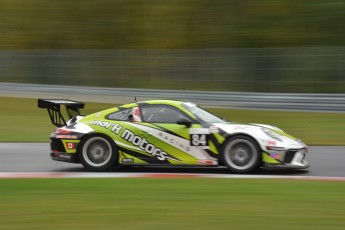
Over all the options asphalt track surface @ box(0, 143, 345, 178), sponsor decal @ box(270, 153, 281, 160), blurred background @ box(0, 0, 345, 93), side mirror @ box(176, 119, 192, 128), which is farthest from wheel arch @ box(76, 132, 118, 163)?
blurred background @ box(0, 0, 345, 93)

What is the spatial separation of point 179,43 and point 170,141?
20.2 m

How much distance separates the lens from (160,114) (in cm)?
1090

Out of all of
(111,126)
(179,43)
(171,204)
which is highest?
(179,43)

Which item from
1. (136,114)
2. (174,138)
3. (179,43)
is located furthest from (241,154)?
(179,43)

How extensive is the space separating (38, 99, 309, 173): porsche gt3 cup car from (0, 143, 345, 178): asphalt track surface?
264 mm

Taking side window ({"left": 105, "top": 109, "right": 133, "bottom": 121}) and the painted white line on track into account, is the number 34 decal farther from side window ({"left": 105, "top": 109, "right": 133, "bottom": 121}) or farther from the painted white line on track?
side window ({"left": 105, "top": 109, "right": 133, "bottom": 121})

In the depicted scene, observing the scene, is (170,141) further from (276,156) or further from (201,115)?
(276,156)

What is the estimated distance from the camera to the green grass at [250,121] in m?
16.5

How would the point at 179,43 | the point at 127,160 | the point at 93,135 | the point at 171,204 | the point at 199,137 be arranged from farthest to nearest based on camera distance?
the point at 179,43 → the point at 93,135 → the point at 127,160 → the point at 199,137 → the point at 171,204

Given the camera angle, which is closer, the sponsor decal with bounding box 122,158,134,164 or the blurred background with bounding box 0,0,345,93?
the sponsor decal with bounding box 122,158,134,164

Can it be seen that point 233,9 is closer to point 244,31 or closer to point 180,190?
point 244,31

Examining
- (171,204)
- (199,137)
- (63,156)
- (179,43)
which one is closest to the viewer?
(171,204)

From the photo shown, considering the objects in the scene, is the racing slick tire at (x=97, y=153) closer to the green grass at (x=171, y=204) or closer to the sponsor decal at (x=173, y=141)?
the sponsor decal at (x=173, y=141)

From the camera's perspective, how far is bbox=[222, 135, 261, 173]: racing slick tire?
1035 cm
